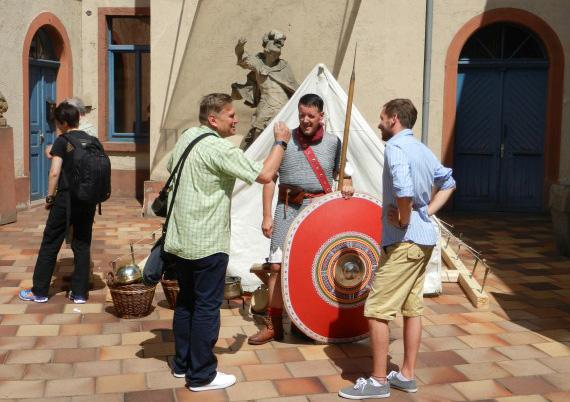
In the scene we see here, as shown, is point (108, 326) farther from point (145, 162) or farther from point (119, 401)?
point (145, 162)

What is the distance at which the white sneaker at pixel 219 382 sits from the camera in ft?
13.6

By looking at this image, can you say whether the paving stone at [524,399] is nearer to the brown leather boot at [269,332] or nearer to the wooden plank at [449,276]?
the brown leather boot at [269,332]

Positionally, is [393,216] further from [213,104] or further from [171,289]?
[171,289]

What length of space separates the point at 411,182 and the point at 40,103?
363 inches

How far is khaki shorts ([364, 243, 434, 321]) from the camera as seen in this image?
13.3 feet

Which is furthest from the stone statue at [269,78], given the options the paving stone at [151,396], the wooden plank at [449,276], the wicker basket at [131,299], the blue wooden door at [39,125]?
the paving stone at [151,396]

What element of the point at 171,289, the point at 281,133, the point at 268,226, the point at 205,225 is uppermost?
the point at 281,133

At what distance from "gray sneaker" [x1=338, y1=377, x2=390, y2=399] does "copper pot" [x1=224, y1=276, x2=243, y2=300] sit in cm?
203

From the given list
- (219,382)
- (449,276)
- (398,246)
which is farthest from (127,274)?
(449,276)

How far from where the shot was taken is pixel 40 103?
11.9m

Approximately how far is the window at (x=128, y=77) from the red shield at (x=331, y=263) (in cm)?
872

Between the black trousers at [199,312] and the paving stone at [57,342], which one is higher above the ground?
the black trousers at [199,312]

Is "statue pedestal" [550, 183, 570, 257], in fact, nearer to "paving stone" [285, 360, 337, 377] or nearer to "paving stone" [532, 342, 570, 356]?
"paving stone" [532, 342, 570, 356]

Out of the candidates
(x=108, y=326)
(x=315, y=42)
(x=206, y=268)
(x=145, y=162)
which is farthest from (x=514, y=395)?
(x=145, y=162)
